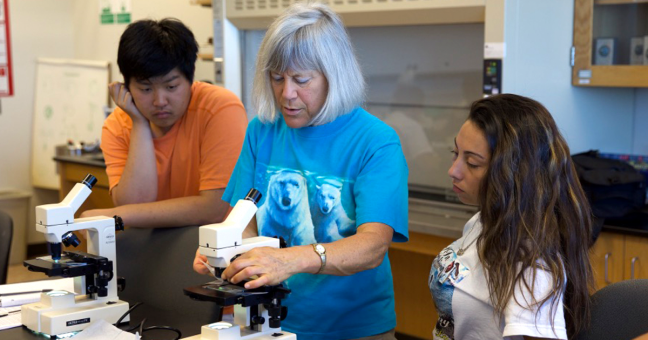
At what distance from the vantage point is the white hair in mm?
1654

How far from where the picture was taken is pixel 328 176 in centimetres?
169

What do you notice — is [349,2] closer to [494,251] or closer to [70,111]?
[494,251]

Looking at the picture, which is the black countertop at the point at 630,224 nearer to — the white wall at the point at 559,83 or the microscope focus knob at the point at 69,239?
the white wall at the point at 559,83

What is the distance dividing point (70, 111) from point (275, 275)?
4713mm

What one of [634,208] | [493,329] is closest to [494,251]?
[493,329]

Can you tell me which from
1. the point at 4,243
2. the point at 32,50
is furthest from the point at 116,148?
the point at 32,50

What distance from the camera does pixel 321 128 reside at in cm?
173

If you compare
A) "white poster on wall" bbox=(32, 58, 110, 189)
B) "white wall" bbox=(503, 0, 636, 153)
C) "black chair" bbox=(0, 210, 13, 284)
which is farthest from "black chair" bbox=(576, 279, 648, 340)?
"white poster on wall" bbox=(32, 58, 110, 189)

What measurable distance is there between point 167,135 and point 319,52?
36.6 inches

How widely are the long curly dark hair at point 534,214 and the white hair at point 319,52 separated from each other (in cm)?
38

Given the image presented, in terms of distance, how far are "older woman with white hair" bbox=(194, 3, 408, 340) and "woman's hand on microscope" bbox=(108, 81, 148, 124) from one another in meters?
0.71

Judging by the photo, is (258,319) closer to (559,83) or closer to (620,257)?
(620,257)

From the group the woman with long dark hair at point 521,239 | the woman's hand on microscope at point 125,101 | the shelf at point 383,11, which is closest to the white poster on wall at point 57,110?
the shelf at point 383,11

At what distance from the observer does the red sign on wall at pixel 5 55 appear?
5.46m
